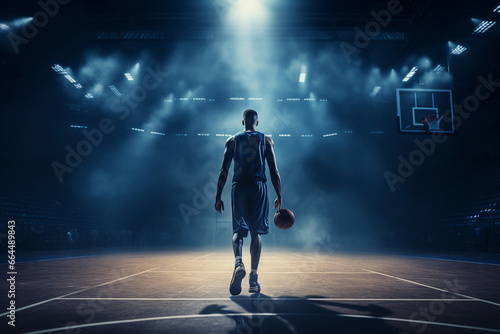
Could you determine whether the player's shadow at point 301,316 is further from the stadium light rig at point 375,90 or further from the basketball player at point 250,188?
the stadium light rig at point 375,90

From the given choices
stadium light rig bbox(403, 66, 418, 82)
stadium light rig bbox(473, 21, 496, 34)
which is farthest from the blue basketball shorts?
stadium light rig bbox(403, 66, 418, 82)

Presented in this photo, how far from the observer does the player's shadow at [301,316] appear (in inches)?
71.4

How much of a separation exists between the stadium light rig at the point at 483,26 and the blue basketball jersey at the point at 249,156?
11.9 m

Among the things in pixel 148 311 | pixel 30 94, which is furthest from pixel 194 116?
pixel 148 311

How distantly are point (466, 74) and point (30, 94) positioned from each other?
19989mm

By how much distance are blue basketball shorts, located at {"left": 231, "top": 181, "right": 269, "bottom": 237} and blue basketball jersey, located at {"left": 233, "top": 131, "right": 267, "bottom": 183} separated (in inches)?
2.8

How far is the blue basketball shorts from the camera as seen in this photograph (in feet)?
10.1

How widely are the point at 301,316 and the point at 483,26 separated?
13.2 m

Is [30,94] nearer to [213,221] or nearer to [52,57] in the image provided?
[52,57]

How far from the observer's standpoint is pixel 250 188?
320 cm

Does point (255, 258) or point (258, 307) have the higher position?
point (255, 258)

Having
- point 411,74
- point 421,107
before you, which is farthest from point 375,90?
point 421,107

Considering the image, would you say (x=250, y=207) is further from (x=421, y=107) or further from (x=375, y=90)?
(x=375, y=90)

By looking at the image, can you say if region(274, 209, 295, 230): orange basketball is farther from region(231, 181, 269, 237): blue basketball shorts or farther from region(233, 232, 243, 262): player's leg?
region(233, 232, 243, 262): player's leg
